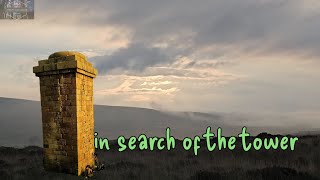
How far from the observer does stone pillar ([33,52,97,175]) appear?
820 centimetres

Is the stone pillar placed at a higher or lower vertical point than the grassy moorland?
higher

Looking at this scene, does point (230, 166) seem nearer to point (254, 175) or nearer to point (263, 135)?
point (254, 175)

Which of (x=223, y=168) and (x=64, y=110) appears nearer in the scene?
(x=64, y=110)

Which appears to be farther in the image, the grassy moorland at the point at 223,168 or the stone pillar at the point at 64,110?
the grassy moorland at the point at 223,168

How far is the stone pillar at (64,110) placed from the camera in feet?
26.9

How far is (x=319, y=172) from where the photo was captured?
1170cm

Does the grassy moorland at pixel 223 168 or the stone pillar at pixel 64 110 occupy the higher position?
the stone pillar at pixel 64 110

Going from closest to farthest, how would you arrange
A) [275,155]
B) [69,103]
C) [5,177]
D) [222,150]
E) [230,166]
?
[69,103] < [5,177] < [230,166] < [275,155] < [222,150]

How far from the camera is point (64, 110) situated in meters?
8.27

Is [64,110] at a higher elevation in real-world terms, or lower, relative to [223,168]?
higher

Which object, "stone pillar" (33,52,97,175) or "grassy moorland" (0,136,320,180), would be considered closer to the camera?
"stone pillar" (33,52,97,175)

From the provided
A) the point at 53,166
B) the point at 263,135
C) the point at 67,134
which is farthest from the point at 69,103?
the point at 263,135

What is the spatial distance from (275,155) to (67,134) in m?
11.5

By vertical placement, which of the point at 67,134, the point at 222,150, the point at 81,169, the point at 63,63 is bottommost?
the point at 222,150
